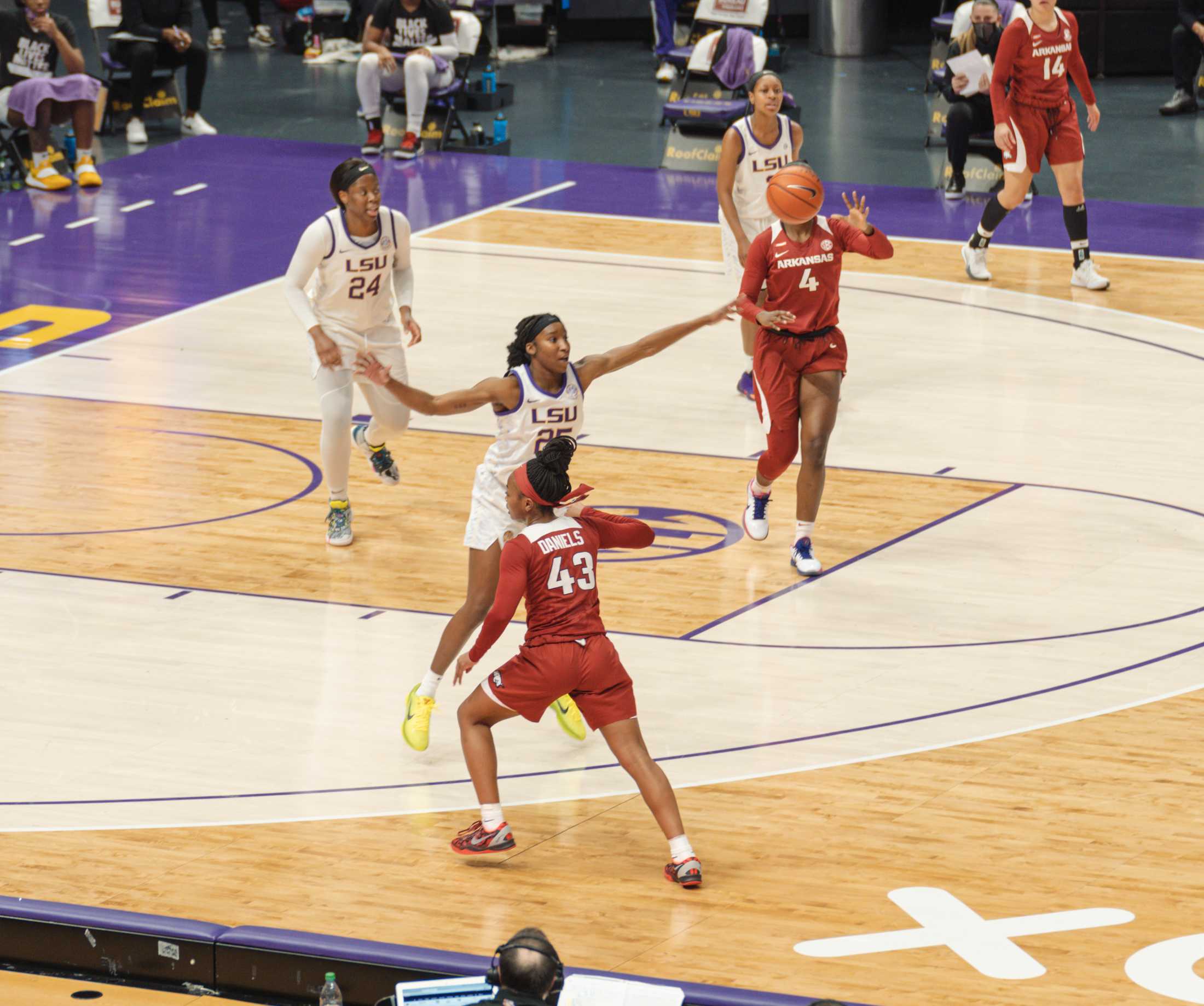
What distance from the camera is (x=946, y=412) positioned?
12.2 metres

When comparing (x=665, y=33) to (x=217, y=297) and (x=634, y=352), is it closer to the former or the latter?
(x=217, y=297)

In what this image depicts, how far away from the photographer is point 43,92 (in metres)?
18.0

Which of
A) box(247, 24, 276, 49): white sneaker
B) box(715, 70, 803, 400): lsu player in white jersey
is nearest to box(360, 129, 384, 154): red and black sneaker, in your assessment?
box(247, 24, 276, 49): white sneaker

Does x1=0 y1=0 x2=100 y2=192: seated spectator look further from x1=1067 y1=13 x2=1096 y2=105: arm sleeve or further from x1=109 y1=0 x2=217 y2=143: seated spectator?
x1=1067 y1=13 x2=1096 y2=105: arm sleeve

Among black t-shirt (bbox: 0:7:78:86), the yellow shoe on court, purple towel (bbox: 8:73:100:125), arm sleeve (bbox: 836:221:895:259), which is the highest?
black t-shirt (bbox: 0:7:78:86)

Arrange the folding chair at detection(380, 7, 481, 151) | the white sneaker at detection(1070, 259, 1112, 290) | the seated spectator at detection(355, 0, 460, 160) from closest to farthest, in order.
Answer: the white sneaker at detection(1070, 259, 1112, 290) → the seated spectator at detection(355, 0, 460, 160) → the folding chair at detection(380, 7, 481, 151)

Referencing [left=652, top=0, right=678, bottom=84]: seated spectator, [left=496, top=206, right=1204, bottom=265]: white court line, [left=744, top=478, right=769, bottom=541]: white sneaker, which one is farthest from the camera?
[left=652, top=0, right=678, bottom=84]: seated spectator

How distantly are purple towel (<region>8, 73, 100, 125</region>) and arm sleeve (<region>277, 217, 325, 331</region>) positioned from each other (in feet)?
30.0

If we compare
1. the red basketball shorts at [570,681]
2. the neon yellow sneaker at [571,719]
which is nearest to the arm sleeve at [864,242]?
the neon yellow sneaker at [571,719]

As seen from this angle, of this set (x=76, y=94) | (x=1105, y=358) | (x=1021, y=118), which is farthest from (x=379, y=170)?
(x=1105, y=358)

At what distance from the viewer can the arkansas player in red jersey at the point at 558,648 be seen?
263 inches

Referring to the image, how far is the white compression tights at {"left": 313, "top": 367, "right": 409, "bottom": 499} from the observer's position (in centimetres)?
997

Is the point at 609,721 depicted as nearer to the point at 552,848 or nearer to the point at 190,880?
the point at 552,848

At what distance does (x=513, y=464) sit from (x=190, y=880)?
2.07m
